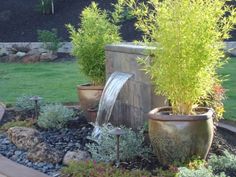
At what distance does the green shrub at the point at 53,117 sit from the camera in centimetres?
715

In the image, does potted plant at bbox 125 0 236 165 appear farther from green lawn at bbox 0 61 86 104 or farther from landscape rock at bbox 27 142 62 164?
green lawn at bbox 0 61 86 104

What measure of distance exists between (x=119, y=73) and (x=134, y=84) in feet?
1.64

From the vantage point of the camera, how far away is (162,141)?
201 inches

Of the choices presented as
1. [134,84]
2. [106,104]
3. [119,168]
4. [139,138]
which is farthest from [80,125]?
[119,168]

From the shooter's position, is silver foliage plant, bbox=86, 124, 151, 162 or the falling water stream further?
the falling water stream

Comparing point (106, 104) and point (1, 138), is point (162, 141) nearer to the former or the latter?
point (106, 104)

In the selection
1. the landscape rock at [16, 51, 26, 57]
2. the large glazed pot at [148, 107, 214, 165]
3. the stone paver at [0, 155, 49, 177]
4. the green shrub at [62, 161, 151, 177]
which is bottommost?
the landscape rock at [16, 51, 26, 57]

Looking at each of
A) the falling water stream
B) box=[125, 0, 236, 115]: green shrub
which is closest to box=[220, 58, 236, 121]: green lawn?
the falling water stream

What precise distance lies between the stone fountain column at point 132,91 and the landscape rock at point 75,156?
2.97 ft

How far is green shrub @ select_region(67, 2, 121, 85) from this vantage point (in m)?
7.84

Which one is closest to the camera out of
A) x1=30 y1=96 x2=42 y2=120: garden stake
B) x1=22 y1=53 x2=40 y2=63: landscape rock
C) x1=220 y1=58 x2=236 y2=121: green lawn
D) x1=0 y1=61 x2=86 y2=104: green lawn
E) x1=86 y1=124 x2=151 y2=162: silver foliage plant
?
x1=86 y1=124 x2=151 y2=162: silver foliage plant

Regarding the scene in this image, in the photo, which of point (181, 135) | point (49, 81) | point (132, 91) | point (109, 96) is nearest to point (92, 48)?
point (109, 96)

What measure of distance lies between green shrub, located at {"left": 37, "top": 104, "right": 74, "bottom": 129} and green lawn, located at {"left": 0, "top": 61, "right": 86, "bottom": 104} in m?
1.90

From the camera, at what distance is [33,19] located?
19.1m
